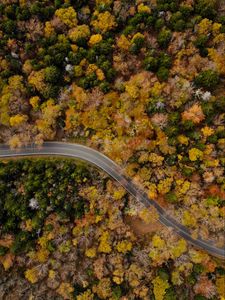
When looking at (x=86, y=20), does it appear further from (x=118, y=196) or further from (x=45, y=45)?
(x=118, y=196)

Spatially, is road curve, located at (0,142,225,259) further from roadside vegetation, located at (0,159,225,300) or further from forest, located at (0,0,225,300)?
roadside vegetation, located at (0,159,225,300)

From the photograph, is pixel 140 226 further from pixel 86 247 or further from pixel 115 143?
pixel 115 143

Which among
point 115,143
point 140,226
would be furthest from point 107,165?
point 140,226

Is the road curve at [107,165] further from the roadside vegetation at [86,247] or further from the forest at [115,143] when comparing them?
the roadside vegetation at [86,247]

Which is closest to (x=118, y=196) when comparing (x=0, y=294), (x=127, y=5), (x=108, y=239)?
(x=108, y=239)

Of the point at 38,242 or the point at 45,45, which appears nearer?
the point at 38,242

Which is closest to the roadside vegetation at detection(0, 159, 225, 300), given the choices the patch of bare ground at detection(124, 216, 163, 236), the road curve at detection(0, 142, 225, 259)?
the patch of bare ground at detection(124, 216, 163, 236)
